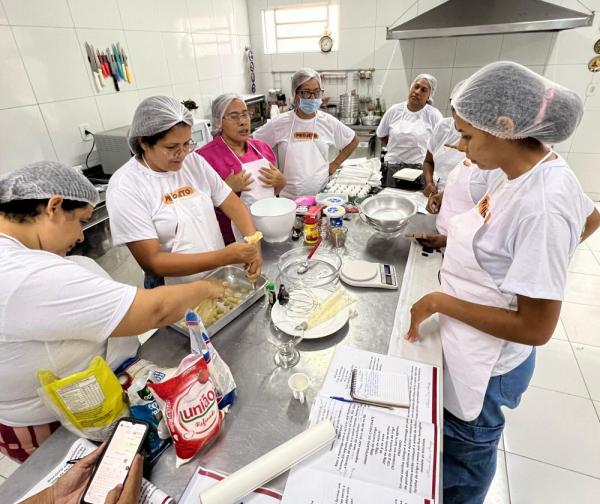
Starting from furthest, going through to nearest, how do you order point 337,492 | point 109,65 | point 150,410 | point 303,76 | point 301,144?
point 109,65
point 301,144
point 303,76
point 150,410
point 337,492

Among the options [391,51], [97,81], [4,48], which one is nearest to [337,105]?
[391,51]

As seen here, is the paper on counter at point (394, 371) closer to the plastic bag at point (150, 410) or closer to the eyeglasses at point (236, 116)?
the plastic bag at point (150, 410)

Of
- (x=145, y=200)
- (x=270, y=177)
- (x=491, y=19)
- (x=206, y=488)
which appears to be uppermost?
(x=491, y=19)

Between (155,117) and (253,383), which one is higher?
(155,117)

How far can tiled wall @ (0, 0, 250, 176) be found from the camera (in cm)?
197

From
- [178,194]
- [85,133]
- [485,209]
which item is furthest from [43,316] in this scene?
[85,133]

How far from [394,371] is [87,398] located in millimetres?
760

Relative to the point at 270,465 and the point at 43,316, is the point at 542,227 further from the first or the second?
the point at 43,316

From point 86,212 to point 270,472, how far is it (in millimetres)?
822

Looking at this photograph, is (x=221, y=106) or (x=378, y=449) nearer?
(x=378, y=449)

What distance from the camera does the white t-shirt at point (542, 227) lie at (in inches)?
31.3

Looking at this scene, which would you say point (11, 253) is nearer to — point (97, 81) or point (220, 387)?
point (220, 387)

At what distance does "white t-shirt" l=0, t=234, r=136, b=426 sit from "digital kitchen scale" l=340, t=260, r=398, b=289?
0.78 metres

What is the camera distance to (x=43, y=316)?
75 centimetres
